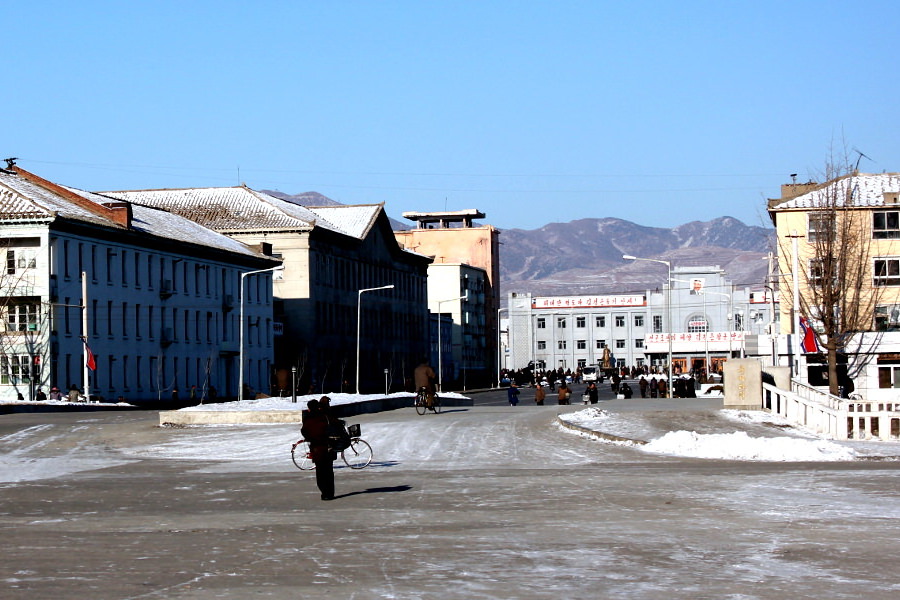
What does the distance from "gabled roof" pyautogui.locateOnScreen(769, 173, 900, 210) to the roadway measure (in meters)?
50.0

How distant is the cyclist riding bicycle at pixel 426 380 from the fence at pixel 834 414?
11541 mm

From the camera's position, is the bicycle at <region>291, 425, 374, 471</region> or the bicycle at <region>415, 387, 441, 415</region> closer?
the bicycle at <region>291, 425, 374, 471</region>

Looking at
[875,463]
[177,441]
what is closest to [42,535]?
[875,463]

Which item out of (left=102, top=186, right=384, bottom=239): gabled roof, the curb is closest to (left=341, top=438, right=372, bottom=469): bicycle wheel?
the curb

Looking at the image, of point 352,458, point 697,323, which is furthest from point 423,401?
point 697,323

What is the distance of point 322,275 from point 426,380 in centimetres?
6549

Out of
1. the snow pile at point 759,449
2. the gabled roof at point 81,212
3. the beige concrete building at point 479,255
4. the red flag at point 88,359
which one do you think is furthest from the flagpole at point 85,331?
the beige concrete building at point 479,255

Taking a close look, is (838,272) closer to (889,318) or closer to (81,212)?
(889,318)

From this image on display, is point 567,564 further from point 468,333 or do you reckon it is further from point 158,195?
point 468,333

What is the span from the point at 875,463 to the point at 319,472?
1251 centimetres

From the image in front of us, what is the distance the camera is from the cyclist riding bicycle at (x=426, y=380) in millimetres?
49281

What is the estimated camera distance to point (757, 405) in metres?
45.1

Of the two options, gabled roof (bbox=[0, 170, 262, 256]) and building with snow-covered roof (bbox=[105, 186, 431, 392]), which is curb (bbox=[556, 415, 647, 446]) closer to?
gabled roof (bbox=[0, 170, 262, 256])

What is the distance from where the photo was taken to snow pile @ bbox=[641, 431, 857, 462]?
29266 millimetres
